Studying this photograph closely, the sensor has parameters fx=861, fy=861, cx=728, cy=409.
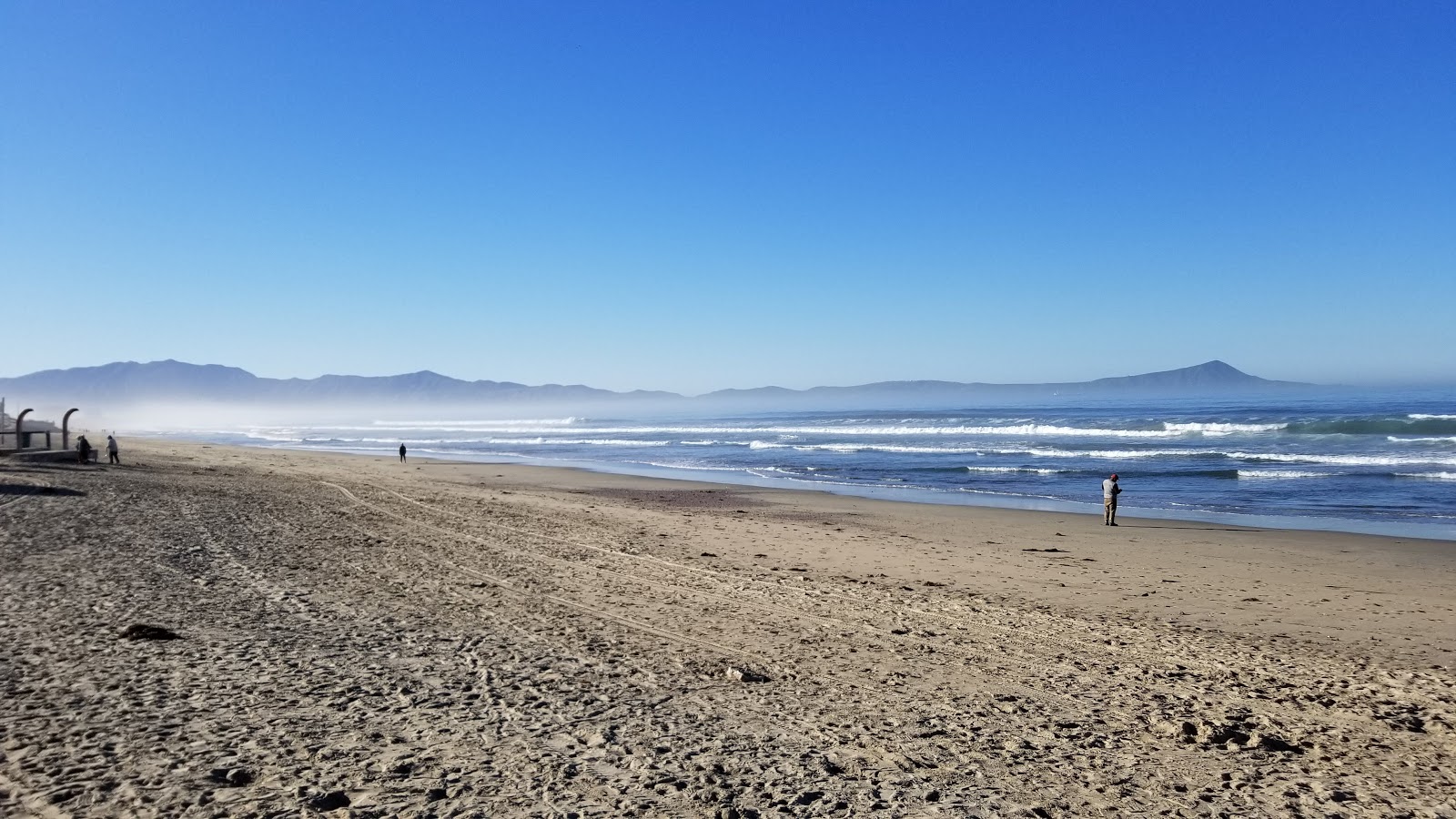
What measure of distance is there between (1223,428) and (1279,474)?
2214 cm

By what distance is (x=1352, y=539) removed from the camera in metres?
15.4

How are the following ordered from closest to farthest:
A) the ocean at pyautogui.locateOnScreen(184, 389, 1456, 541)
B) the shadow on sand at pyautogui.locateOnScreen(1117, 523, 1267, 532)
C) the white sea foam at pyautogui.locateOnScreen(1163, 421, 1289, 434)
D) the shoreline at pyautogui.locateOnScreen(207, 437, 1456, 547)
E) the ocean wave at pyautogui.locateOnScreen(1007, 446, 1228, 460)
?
the shoreline at pyautogui.locateOnScreen(207, 437, 1456, 547) < the shadow on sand at pyautogui.locateOnScreen(1117, 523, 1267, 532) < the ocean at pyautogui.locateOnScreen(184, 389, 1456, 541) < the ocean wave at pyautogui.locateOnScreen(1007, 446, 1228, 460) < the white sea foam at pyautogui.locateOnScreen(1163, 421, 1289, 434)

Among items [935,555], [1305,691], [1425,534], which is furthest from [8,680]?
[1425,534]

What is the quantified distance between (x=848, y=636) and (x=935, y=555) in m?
5.90

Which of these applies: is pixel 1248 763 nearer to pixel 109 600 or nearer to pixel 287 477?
pixel 109 600

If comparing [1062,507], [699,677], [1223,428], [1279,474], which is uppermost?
[1223,428]

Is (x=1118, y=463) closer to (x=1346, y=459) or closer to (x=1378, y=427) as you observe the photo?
(x=1346, y=459)

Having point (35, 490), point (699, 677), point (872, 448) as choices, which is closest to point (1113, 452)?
point (872, 448)

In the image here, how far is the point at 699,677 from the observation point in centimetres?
666

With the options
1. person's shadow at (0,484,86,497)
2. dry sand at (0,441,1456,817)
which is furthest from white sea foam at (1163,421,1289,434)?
person's shadow at (0,484,86,497)

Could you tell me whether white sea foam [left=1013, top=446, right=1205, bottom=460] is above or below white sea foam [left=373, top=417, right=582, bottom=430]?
below

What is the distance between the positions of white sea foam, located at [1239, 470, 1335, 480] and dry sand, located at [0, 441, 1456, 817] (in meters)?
13.7

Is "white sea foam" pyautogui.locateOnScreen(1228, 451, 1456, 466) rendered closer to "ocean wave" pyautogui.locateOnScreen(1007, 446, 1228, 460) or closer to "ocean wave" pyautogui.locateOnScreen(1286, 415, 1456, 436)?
"ocean wave" pyautogui.locateOnScreen(1007, 446, 1228, 460)

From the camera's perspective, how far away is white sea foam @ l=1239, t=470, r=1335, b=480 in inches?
1022
